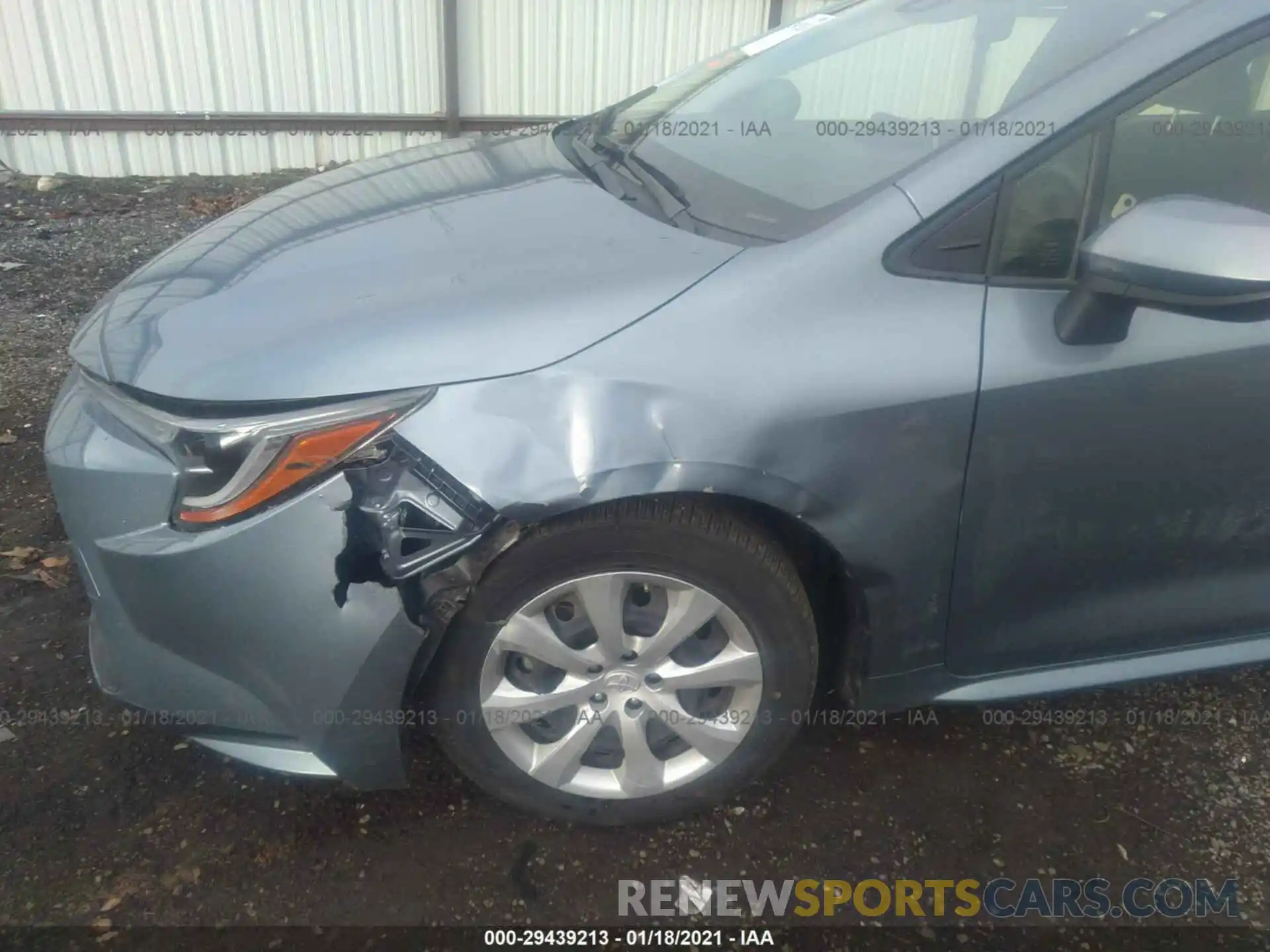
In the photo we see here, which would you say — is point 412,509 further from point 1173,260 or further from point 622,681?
point 1173,260

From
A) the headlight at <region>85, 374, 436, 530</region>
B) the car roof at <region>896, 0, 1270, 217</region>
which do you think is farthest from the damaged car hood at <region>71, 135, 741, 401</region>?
the car roof at <region>896, 0, 1270, 217</region>

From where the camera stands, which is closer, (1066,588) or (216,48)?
(1066,588)

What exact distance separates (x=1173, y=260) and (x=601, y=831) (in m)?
1.54

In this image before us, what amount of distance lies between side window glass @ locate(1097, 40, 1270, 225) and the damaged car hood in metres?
0.75

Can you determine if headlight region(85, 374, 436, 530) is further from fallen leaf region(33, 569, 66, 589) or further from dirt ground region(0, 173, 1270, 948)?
fallen leaf region(33, 569, 66, 589)

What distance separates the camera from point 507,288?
1.79 metres

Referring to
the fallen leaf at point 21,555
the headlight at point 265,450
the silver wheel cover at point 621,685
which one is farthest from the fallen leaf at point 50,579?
the silver wheel cover at point 621,685

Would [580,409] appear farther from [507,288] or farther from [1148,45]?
[1148,45]

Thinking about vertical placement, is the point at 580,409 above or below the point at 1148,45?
below

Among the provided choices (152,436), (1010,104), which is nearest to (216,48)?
(152,436)

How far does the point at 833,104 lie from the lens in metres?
2.40

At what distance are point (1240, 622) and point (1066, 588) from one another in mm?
491

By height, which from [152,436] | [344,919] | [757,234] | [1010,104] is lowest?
[344,919]

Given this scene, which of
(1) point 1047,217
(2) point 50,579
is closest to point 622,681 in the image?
(1) point 1047,217
